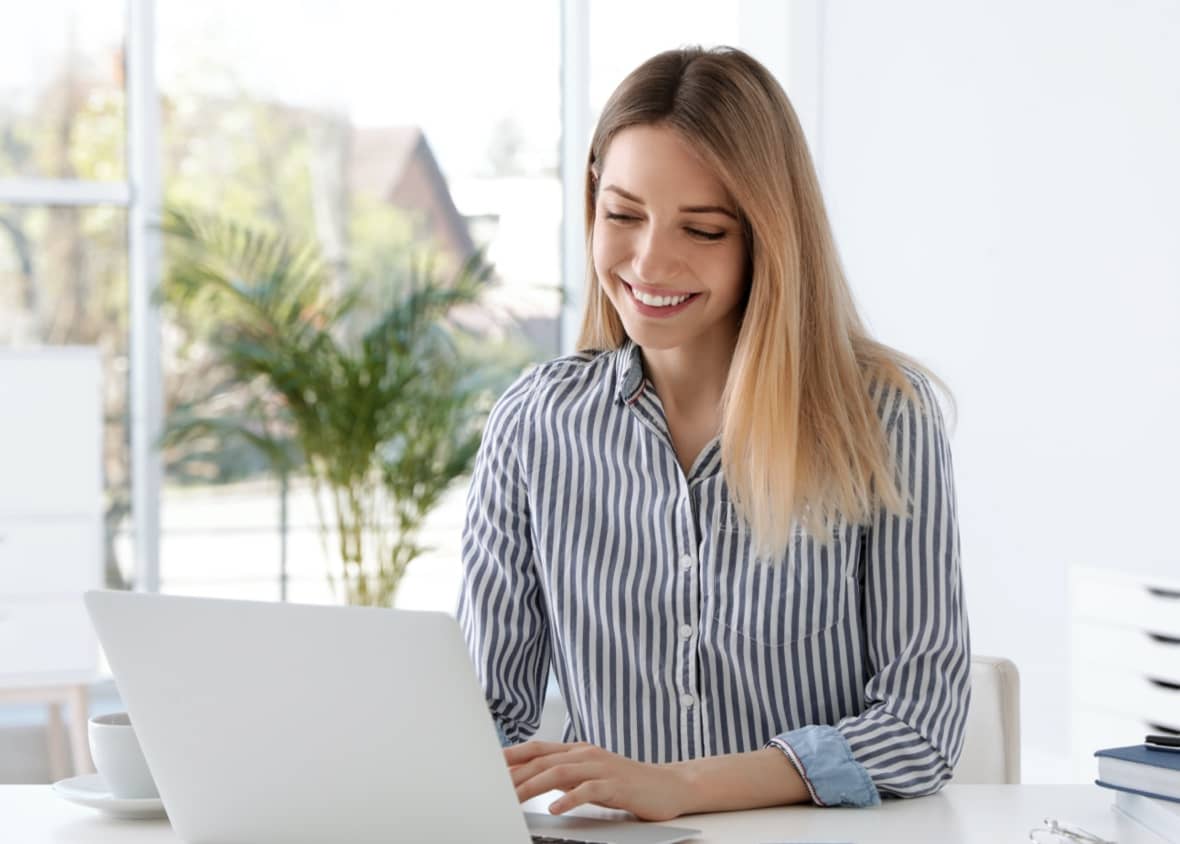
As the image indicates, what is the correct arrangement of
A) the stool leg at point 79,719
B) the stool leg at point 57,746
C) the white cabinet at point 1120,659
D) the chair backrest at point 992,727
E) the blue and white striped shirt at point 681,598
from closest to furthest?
the blue and white striped shirt at point 681,598 → the chair backrest at point 992,727 → the white cabinet at point 1120,659 → the stool leg at point 79,719 → the stool leg at point 57,746

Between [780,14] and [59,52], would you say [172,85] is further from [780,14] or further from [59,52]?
[780,14]

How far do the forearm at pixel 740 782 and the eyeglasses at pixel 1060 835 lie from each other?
26 centimetres

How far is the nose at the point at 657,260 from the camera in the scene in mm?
1697

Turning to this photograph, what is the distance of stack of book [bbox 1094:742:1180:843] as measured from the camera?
1.33 meters

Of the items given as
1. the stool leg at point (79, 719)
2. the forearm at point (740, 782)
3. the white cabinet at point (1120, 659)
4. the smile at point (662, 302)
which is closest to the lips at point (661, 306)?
the smile at point (662, 302)

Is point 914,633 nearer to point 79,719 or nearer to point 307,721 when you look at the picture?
point 307,721

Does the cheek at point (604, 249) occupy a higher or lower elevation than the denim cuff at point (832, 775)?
higher

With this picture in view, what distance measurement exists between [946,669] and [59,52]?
4.68 metres

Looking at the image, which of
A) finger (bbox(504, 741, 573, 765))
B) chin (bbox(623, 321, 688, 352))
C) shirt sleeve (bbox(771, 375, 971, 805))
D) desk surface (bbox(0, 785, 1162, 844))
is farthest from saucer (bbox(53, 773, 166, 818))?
chin (bbox(623, 321, 688, 352))

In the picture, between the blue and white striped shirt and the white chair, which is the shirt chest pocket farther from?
the white chair

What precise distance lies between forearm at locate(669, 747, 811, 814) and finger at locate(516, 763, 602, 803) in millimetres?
97

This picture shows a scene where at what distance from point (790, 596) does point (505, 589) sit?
0.34 meters

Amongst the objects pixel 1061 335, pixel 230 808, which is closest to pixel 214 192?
pixel 1061 335

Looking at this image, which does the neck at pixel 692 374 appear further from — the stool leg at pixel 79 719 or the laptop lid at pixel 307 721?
the stool leg at pixel 79 719
